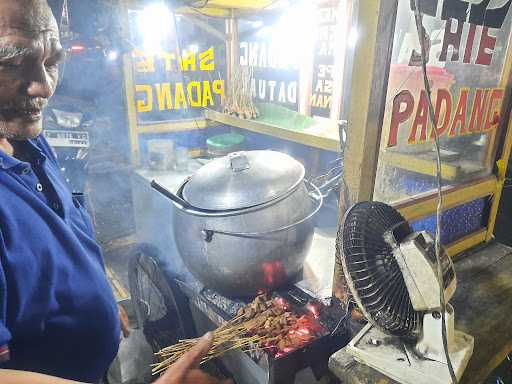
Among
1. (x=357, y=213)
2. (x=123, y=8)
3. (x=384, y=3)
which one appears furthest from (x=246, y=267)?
(x=123, y=8)

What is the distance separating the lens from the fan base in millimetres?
1584

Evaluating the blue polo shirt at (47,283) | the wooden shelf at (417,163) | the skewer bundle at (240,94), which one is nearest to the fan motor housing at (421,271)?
the wooden shelf at (417,163)

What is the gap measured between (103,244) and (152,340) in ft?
9.54

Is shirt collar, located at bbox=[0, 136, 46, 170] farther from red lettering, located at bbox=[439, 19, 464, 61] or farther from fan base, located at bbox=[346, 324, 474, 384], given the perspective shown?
red lettering, located at bbox=[439, 19, 464, 61]

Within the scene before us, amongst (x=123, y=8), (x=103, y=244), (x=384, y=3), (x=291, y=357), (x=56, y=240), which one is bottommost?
(x=103, y=244)

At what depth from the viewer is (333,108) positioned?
5.10 m

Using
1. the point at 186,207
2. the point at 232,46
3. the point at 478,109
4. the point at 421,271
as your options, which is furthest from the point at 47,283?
the point at 232,46

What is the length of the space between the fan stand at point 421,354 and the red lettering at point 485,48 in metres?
1.86

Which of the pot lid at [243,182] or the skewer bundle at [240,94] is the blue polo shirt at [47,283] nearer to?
the pot lid at [243,182]

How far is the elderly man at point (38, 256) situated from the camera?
4.37 ft

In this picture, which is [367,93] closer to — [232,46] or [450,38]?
[450,38]

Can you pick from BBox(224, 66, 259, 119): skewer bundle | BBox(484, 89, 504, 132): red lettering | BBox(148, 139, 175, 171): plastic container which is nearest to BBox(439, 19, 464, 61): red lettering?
BBox(484, 89, 504, 132): red lettering

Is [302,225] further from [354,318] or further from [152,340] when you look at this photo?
[152,340]

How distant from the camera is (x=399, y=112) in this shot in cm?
210
